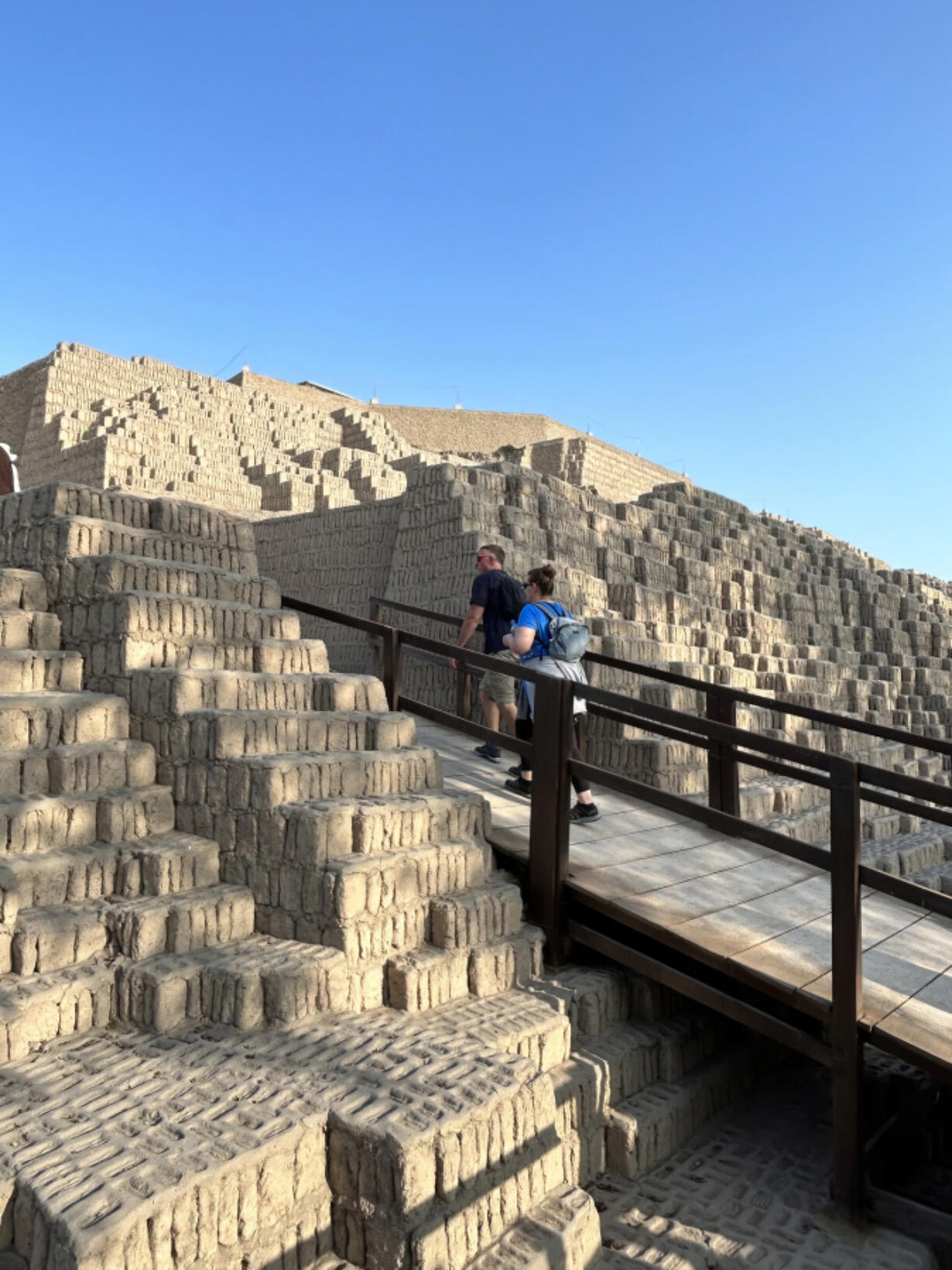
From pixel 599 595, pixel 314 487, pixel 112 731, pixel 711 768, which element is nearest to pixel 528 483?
pixel 599 595

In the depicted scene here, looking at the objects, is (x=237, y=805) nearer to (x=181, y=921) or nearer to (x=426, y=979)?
(x=181, y=921)

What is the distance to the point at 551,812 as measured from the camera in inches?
171

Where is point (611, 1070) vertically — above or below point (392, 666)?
below

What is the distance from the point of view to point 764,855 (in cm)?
533

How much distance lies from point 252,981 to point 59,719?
1.70 meters

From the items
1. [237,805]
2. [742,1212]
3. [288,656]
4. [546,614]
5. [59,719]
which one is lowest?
[742,1212]

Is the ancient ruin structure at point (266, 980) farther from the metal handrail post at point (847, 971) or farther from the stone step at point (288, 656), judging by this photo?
the metal handrail post at point (847, 971)

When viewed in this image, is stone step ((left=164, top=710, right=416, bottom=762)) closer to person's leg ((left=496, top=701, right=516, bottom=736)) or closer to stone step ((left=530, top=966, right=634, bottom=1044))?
person's leg ((left=496, top=701, right=516, bottom=736))

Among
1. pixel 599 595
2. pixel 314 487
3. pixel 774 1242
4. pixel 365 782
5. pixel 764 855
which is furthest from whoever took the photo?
pixel 314 487

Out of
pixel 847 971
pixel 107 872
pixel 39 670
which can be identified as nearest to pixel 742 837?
pixel 847 971

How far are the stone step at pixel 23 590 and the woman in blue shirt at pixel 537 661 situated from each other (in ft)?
8.71

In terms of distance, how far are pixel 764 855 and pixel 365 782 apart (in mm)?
2569

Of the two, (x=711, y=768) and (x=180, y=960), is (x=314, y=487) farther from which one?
(x=180, y=960)

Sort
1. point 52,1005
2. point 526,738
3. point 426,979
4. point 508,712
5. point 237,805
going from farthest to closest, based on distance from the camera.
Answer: point 508,712 < point 526,738 < point 237,805 < point 426,979 < point 52,1005
